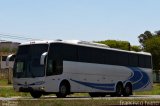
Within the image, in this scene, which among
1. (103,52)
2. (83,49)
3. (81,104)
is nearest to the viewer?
(81,104)

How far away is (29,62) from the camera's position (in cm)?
2888

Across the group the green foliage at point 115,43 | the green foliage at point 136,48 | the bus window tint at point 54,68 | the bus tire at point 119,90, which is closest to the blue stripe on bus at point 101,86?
the bus tire at point 119,90

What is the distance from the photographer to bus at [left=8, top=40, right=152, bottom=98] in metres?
28.7

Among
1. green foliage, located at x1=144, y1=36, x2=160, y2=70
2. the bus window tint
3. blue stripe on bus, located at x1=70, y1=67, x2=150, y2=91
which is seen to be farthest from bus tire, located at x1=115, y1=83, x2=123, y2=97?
green foliage, located at x1=144, y1=36, x2=160, y2=70

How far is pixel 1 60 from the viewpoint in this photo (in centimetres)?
11869

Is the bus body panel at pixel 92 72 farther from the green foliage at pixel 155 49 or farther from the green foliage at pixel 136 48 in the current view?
the green foliage at pixel 136 48

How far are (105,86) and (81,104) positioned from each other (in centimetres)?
1418

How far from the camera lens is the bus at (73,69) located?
94.3 feet

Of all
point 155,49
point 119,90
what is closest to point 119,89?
point 119,90

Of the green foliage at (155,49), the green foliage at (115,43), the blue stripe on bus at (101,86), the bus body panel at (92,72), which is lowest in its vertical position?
the blue stripe on bus at (101,86)

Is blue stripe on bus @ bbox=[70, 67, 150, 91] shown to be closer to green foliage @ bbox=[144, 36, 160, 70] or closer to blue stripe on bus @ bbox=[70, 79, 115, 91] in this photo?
blue stripe on bus @ bbox=[70, 79, 115, 91]

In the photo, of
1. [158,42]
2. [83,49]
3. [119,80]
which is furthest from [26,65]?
[158,42]

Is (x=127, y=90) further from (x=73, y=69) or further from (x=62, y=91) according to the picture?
(x=62, y=91)

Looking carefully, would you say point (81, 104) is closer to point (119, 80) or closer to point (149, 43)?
point (119, 80)
